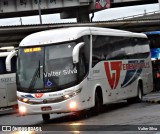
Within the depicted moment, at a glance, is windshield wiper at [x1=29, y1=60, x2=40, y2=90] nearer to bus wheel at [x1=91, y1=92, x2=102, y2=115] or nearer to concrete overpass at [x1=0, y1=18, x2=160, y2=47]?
bus wheel at [x1=91, y1=92, x2=102, y2=115]

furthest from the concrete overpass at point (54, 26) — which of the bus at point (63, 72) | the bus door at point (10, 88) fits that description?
the bus at point (63, 72)

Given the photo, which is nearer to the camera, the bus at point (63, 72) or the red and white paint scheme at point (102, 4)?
the bus at point (63, 72)

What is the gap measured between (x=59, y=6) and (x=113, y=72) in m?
44.7

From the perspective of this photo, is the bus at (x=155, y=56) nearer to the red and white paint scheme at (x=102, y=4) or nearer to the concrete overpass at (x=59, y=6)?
the concrete overpass at (x=59, y=6)

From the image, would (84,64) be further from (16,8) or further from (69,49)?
(16,8)

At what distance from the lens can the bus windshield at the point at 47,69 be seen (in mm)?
16375

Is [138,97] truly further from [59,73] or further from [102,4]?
[102,4]

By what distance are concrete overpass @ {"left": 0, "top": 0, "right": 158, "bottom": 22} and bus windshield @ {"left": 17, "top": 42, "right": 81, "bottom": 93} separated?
144 ft

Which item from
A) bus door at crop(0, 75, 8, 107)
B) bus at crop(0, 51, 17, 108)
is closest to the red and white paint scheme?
bus at crop(0, 51, 17, 108)

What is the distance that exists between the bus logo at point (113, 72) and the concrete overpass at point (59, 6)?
133 feet

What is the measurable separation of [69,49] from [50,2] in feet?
157

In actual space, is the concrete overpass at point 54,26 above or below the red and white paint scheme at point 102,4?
below

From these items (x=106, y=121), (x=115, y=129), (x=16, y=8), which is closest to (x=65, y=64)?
(x=106, y=121)

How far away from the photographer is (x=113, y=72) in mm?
20062
